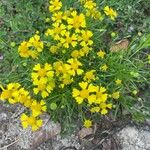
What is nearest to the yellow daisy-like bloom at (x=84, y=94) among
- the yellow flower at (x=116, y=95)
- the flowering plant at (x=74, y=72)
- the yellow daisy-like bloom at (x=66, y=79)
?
the flowering plant at (x=74, y=72)

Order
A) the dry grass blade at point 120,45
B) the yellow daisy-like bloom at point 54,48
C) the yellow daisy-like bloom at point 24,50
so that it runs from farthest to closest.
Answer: the dry grass blade at point 120,45
the yellow daisy-like bloom at point 54,48
the yellow daisy-like bloom at point 24,50

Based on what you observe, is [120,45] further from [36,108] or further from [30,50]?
[36,108]

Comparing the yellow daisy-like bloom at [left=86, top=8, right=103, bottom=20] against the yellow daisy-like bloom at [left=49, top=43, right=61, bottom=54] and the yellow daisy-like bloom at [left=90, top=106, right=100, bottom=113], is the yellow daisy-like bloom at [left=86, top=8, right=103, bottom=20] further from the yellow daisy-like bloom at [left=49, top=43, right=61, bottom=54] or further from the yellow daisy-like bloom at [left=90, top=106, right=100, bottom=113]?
the yellow daisy-like bloom at [left=90, top=106, right=100, bottom=113]

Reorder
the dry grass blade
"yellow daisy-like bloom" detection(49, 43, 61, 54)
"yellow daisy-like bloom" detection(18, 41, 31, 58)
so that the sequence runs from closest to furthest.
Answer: "yellow daisy-like bloom" detection(18, 41, 31, 58) < "yellow daisy-like bloom" detection(49, 43, 61, 54) < the dry grass blade

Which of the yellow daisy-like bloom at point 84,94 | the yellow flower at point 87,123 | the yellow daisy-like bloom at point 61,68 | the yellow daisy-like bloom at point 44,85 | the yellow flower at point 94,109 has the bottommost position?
the yellow flower at point 87,123

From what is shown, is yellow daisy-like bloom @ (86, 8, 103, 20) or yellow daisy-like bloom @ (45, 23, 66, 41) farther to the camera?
yellow daisy-like bloom @ (86, 8, 103, 20)

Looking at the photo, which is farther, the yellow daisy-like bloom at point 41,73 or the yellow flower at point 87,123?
the yellow flower at point 87,123

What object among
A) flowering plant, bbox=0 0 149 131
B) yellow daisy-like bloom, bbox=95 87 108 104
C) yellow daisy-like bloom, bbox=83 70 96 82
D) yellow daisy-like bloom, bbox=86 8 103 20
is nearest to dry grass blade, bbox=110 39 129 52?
flowering plant, bbox=0 0 149 131

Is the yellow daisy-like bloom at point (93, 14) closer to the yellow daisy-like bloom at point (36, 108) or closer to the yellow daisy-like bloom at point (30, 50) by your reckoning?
the yellow daisy-like bloom at point (30, 50)

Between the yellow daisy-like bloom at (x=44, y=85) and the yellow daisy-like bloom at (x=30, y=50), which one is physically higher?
the yellow daisy-like bloom at (x=30, y=50)

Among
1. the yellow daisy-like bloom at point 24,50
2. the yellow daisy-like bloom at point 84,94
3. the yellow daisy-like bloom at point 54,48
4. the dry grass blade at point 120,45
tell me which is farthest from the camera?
the dry grass blade at point 120,45
